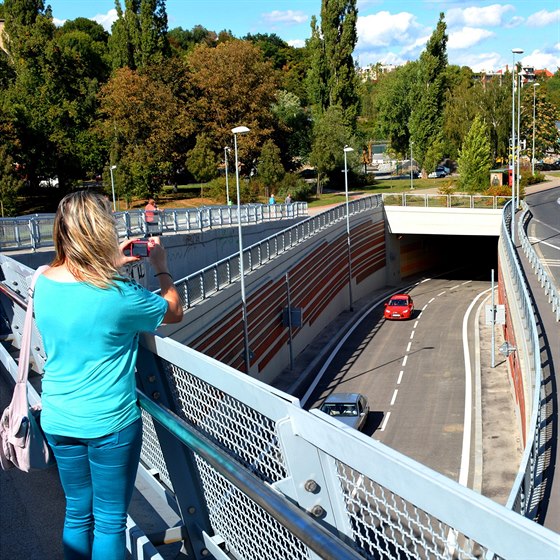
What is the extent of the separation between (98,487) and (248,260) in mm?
21407

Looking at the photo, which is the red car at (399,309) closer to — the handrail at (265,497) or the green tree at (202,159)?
the green tree at (202,159)

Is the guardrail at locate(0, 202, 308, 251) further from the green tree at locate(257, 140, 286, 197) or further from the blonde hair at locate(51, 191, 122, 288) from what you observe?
the green tree at locate(257, 140, 286, 197)

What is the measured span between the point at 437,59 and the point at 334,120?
1465 centimetres

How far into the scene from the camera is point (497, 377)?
86.0ft

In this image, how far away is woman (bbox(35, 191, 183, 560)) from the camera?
2666 mm

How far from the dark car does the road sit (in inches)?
28.0

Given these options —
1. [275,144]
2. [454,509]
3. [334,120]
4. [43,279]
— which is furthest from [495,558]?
[334,120]

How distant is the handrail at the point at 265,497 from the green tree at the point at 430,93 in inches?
2821

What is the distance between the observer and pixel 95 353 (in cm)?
269

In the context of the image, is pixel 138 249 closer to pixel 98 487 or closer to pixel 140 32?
pixel 98 487

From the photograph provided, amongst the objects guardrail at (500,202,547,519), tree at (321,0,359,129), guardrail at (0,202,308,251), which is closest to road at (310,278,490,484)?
guardrail at (500,202,547,519)

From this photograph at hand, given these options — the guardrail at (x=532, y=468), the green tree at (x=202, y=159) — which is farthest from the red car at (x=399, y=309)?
the green tree at (x=202, y=159)

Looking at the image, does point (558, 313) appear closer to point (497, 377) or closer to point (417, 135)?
point (497, 377)

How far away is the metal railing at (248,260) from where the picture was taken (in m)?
18.5
